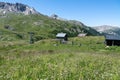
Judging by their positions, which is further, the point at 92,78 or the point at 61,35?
the point at 61,35

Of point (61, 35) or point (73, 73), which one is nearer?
point (73, 73)

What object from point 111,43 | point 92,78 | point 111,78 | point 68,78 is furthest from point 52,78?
point 111,43

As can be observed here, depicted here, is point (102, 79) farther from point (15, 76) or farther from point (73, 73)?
point (15, 76)

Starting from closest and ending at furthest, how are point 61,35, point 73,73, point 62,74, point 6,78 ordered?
point 6,78 → point 62,74 → point 73,73 → point 61,35

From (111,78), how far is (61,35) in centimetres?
12122

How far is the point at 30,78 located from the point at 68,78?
126 cm

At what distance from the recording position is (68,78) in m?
8.96

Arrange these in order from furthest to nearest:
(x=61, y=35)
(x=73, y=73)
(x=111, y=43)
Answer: (x=61, y=35) → (x=111, y=43) → (x=73, y=73)

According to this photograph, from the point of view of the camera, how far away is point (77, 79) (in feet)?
29.5

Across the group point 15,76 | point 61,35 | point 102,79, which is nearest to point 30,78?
point 15,76

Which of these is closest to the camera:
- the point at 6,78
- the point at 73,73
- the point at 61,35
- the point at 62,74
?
the point at 6,78

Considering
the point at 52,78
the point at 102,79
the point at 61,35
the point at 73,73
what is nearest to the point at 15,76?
the point at 52,78

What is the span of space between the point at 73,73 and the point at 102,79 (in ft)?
5.38

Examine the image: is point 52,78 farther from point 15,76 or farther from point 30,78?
point 15,76
